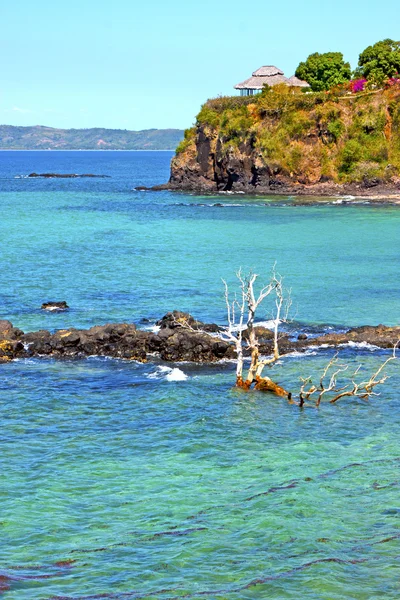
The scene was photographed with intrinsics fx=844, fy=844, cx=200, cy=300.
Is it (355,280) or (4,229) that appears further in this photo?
(4,229)

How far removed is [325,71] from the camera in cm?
13600

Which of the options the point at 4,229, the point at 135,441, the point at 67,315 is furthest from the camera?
the point at 4,229

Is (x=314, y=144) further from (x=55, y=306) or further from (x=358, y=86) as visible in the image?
(x=55, y=306)

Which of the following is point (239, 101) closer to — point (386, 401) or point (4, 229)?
point (4, 229)

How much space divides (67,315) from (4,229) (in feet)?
162

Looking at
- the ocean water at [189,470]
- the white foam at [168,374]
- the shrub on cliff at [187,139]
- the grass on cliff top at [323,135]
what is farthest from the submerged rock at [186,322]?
the shrub on cliff at [187,139]

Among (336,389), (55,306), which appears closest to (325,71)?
(55,306)

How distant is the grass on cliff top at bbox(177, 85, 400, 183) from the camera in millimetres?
121812

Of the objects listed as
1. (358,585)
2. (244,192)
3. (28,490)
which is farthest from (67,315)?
(244,192)

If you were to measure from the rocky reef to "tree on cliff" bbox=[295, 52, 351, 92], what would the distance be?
98.3 m

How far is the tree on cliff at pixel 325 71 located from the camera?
444ft

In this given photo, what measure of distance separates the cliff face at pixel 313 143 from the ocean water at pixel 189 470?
64093mm

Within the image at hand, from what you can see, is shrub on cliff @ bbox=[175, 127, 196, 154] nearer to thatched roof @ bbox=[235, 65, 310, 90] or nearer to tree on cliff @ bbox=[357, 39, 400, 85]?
thatched roof @ bbox=[235, 65, 310, 90]

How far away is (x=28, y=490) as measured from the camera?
87.1 feet
